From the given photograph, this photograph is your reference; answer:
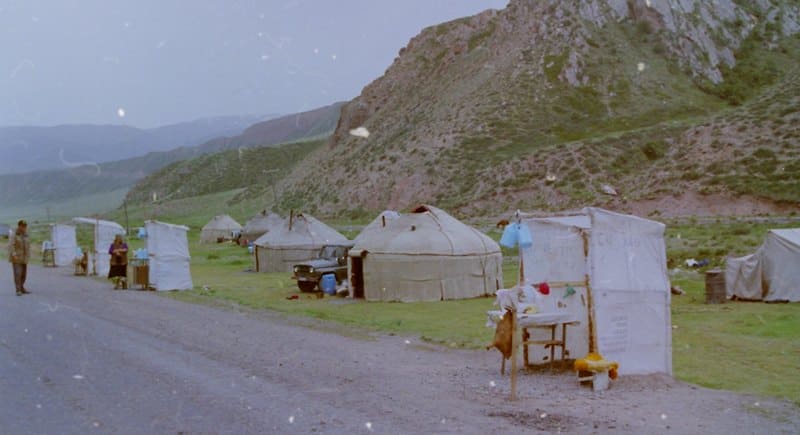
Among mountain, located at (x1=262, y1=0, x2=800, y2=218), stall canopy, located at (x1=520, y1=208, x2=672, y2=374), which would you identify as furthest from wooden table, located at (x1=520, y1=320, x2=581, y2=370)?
mountain, located at (x1=262, y1=0, x2=800, y2=218)

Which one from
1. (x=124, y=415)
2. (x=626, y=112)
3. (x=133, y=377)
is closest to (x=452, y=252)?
(x=133, y=377)

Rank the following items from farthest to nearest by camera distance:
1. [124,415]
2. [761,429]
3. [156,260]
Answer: [156,260] < [124,415] < [761,429]

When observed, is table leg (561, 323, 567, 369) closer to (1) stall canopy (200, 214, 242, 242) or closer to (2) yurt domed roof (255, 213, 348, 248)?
(2) yurt domed roof (255, 213, 348, 248)

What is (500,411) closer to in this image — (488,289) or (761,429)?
(761,429)

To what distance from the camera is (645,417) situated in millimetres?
8227

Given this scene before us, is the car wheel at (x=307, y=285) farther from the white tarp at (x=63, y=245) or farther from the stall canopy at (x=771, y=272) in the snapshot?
the white tarp at (x=63, y=245)

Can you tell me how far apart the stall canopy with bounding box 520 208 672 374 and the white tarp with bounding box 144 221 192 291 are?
16766 millimetres

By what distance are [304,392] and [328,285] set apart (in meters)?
14.8

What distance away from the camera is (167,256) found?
985 inches

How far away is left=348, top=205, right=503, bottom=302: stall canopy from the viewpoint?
22219 mm

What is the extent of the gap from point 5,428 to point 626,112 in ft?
202

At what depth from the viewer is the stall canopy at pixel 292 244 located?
113 feet

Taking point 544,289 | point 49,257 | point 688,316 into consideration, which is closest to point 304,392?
point 544,289

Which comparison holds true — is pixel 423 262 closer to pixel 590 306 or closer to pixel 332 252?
pixel 332 252
